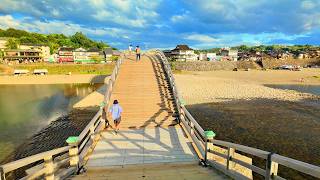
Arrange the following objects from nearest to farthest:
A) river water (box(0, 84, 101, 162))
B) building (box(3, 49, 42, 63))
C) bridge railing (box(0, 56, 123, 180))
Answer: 1. bridge railing (box(0, 56, 123, 180))
2. river water (box(0, 84, 101, 162))
3. building (box(3, 49, 42, 63))

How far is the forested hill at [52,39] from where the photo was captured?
106256mm

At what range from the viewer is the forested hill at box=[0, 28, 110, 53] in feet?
349

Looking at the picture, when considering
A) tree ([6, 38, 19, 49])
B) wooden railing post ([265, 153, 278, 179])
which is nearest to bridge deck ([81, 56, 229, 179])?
wooden railing post ([265, 153, 278, 179])

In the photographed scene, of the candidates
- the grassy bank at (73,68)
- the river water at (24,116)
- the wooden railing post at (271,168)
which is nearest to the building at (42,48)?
the grassy bank at (73,68)

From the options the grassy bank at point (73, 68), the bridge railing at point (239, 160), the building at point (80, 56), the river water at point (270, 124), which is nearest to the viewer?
the bridge railing at point (239, 160)

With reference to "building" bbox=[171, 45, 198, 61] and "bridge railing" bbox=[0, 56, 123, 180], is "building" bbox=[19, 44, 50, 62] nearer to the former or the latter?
"building" bbox=[171, 45, 198, 61]

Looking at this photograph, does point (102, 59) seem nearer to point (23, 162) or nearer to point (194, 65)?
point (194, 65)

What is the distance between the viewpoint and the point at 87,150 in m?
8.42

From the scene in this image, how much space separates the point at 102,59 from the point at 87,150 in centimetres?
9281

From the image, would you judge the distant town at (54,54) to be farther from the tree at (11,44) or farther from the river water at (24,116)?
the river water at (24,116)

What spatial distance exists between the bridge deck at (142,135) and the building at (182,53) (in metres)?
93.0

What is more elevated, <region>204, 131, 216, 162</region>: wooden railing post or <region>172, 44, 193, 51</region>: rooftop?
<region>172, 44, 193, 51</region>: rooftop

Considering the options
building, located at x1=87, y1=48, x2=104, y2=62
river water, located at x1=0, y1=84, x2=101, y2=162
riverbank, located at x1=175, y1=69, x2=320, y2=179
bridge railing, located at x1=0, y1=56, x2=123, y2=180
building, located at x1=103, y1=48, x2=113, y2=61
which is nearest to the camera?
bridge railing, located at x1=0, y1=56, x2=123, y2=180

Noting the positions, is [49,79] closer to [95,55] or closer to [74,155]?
[95,55]
